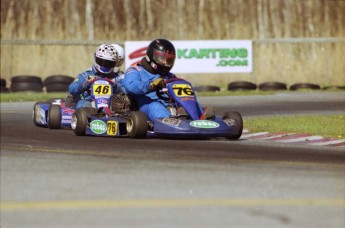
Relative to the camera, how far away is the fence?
29156mm

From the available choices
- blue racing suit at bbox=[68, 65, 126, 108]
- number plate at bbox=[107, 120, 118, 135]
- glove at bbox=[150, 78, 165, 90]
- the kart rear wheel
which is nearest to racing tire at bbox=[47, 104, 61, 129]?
blue racing suit at bbox=[68, 65, 126, 108]

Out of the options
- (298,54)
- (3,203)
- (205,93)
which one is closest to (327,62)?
(298,54)

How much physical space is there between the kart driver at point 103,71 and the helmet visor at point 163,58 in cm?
150

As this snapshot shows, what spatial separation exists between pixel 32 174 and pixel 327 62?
21.3 metres

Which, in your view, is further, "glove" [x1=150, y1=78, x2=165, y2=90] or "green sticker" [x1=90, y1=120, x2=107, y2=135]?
"green sticker" [x1=90, y1=120, x2=107, y2=135]

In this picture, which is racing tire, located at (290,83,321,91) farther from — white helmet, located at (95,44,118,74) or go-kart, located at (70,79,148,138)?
go-kart, located at (70,79,148,138)

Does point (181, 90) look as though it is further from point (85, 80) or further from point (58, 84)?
point (58, 84)

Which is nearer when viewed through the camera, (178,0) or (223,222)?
(223,222)

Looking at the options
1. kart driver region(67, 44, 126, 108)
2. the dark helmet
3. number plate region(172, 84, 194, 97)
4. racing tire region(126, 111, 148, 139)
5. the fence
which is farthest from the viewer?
the fence

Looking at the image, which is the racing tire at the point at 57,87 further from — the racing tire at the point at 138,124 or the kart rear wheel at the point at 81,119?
the racing tire at the point at 138,124

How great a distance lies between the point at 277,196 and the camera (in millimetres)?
6914

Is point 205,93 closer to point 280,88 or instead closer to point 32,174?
point 280,88

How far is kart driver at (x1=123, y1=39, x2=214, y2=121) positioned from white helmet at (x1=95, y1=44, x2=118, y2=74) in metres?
1.33

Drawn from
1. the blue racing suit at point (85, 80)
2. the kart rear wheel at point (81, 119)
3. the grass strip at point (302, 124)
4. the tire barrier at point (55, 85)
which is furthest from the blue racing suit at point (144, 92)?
the tire barrier at point (55, 85)
